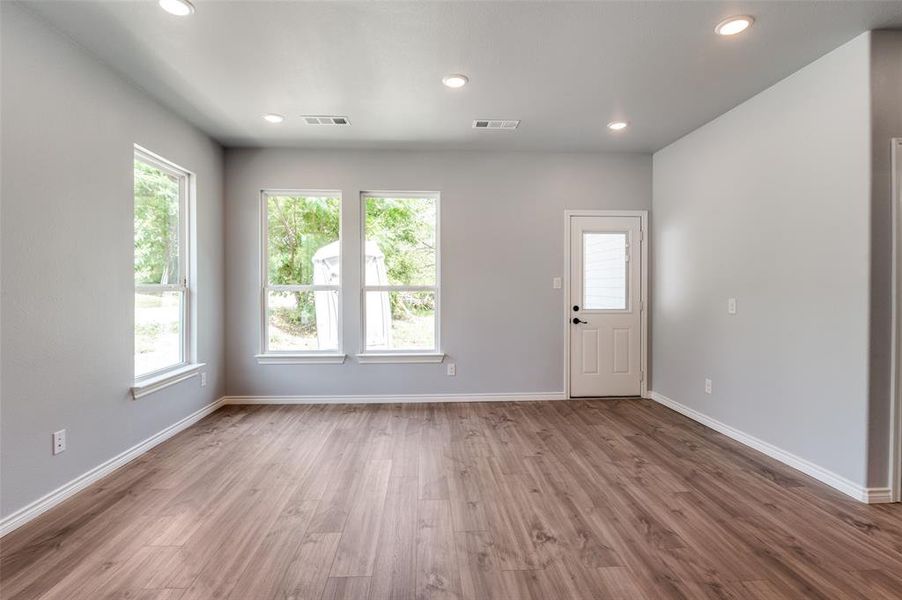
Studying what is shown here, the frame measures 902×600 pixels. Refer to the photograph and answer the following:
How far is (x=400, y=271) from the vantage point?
437 centimetres

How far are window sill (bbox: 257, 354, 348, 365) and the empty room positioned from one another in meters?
0.06

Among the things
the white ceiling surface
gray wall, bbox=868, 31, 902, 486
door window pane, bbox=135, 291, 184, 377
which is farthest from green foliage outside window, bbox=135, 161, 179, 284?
gray wall, bbox=868, 31, 902, 486

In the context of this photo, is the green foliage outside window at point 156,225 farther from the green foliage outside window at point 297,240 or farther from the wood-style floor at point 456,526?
the wood-style floor at point 456,526

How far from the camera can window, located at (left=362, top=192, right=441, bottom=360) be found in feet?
14.3

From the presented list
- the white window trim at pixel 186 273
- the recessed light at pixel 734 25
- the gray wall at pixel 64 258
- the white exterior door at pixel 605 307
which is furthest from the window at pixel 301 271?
Answer: the recessed light at pixel 734 25

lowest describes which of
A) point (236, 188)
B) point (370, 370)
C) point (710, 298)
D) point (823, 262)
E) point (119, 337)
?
point (370, 370)

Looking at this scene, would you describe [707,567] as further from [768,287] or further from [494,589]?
[768,287]

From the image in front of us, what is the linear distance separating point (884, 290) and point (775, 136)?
1.27m

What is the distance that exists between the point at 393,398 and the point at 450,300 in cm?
121

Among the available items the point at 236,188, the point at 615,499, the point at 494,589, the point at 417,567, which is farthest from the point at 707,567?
the point at 236,188

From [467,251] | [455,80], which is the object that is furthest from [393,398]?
[455,80]

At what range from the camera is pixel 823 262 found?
2.54m

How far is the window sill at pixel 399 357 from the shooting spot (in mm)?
4270

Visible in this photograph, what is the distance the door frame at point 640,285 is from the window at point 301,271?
2440 millimetres
